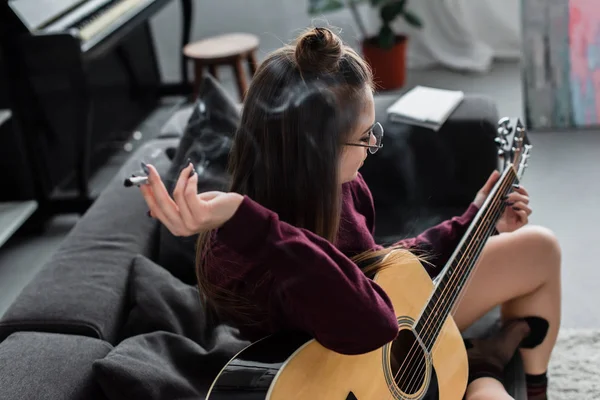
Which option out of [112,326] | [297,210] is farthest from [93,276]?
[297,210]

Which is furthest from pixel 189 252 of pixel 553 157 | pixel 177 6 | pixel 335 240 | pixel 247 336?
pixel 177 6

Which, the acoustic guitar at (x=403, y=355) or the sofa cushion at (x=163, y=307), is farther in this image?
the sofa cushion at (x=163, y=307)

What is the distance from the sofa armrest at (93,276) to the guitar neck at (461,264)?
21.7 inches

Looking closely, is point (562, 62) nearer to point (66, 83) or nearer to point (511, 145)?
point (511, 145)

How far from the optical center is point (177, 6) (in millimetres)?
3953

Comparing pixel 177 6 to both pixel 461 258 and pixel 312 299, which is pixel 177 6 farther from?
pixel 312 299

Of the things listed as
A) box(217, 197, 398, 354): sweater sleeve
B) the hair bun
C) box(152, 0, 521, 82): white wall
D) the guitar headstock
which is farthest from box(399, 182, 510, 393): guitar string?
box(152, 0, 521, 82): white wall

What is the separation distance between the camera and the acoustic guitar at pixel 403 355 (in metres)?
1.00

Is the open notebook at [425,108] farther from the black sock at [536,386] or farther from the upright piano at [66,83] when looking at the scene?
the upright piano at [66,83]

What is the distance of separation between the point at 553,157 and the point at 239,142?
2.04m

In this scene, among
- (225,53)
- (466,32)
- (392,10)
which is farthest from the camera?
(466,32)

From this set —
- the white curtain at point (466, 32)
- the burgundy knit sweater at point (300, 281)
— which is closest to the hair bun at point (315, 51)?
the burgundy knit sweater at point (300, 281)

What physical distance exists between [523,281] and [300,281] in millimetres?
708

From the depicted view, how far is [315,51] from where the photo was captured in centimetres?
100
